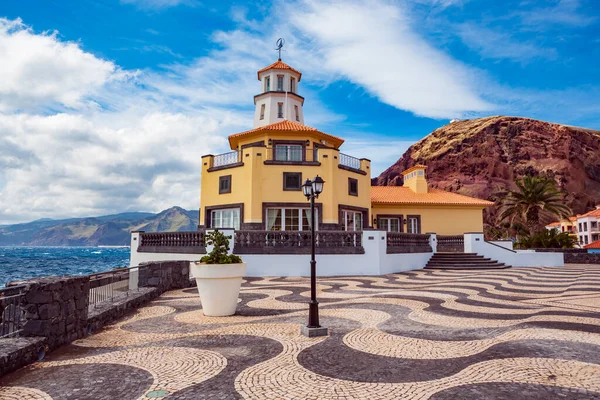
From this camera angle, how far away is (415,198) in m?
33.8

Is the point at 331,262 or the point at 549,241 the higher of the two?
the point at 549,241

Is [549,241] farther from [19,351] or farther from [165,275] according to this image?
[19,351]

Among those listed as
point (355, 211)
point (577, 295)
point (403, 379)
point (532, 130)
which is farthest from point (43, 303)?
point (532, 130)

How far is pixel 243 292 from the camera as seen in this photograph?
13.6 m

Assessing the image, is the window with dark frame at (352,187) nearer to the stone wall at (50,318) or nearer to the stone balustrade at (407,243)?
the stone balustrade at (407,243)

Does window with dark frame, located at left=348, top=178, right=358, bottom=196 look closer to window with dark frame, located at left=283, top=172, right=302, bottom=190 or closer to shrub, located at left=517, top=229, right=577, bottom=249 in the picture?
window with dark frame, located at left=283, top=172, right=302, bottom=190

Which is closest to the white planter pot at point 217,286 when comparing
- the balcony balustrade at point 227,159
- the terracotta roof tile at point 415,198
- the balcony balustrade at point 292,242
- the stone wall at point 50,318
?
the stone wall at point 50,318

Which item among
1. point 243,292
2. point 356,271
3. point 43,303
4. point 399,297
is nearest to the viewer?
point 43,303

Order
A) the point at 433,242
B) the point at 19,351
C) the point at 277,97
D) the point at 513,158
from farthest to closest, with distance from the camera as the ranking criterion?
1. the point at 513,158
2. the point at 277,97
3. the point at 433,242
4. the point at 19,351

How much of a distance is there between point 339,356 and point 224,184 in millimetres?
22225

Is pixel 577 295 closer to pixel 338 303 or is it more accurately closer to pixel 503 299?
pixel 503 299

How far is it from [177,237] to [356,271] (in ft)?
32.9

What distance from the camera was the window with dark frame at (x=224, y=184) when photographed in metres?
26.9

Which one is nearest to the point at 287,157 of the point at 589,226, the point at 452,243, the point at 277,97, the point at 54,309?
the point at 277,97
